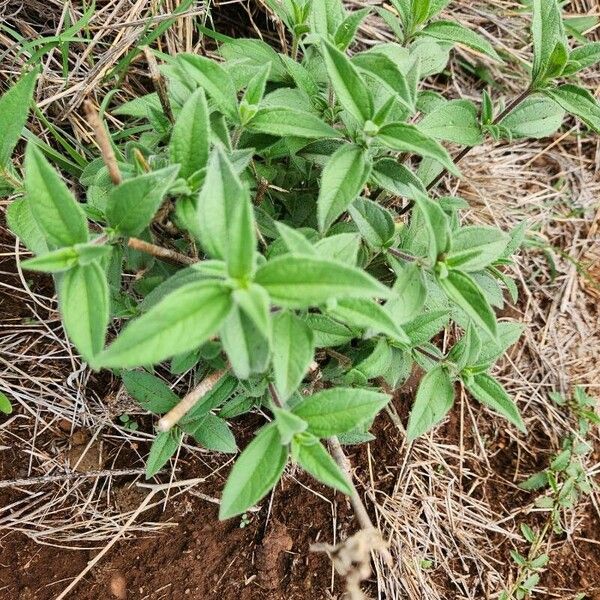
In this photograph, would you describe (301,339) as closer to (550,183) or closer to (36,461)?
(36,461)

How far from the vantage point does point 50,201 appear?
4.28ft

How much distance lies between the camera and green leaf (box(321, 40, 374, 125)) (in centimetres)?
147

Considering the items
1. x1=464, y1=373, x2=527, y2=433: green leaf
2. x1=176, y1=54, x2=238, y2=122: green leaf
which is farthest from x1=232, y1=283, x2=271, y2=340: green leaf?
x1=464, y1=373, x2=527, y2=433: green leaf

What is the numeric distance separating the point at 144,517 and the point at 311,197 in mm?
1090

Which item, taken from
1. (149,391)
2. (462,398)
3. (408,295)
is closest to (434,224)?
(408,295)

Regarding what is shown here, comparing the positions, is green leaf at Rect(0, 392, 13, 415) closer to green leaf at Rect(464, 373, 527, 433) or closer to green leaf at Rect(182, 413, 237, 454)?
green leaf at Rect(182, 413, 237, 454)

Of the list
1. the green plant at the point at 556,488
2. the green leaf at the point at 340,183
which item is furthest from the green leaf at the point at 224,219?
the green plant at the point at 556,488

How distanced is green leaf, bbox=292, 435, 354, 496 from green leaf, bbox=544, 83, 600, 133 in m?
1.03

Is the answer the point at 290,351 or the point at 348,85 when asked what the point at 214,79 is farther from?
the point at 290,351

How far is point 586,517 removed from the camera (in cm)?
254

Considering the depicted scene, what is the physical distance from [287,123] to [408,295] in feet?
1.56

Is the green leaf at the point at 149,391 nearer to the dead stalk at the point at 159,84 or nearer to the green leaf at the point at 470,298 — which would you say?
the dead stalk at the point at 159,84

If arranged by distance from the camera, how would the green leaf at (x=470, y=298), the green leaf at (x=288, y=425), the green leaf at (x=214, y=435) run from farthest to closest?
the green leaf at (x=214, y=435), the green leaf at (x=470, y=298), the green leaf at (x=288, y=425)

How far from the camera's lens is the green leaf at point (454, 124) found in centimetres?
179
